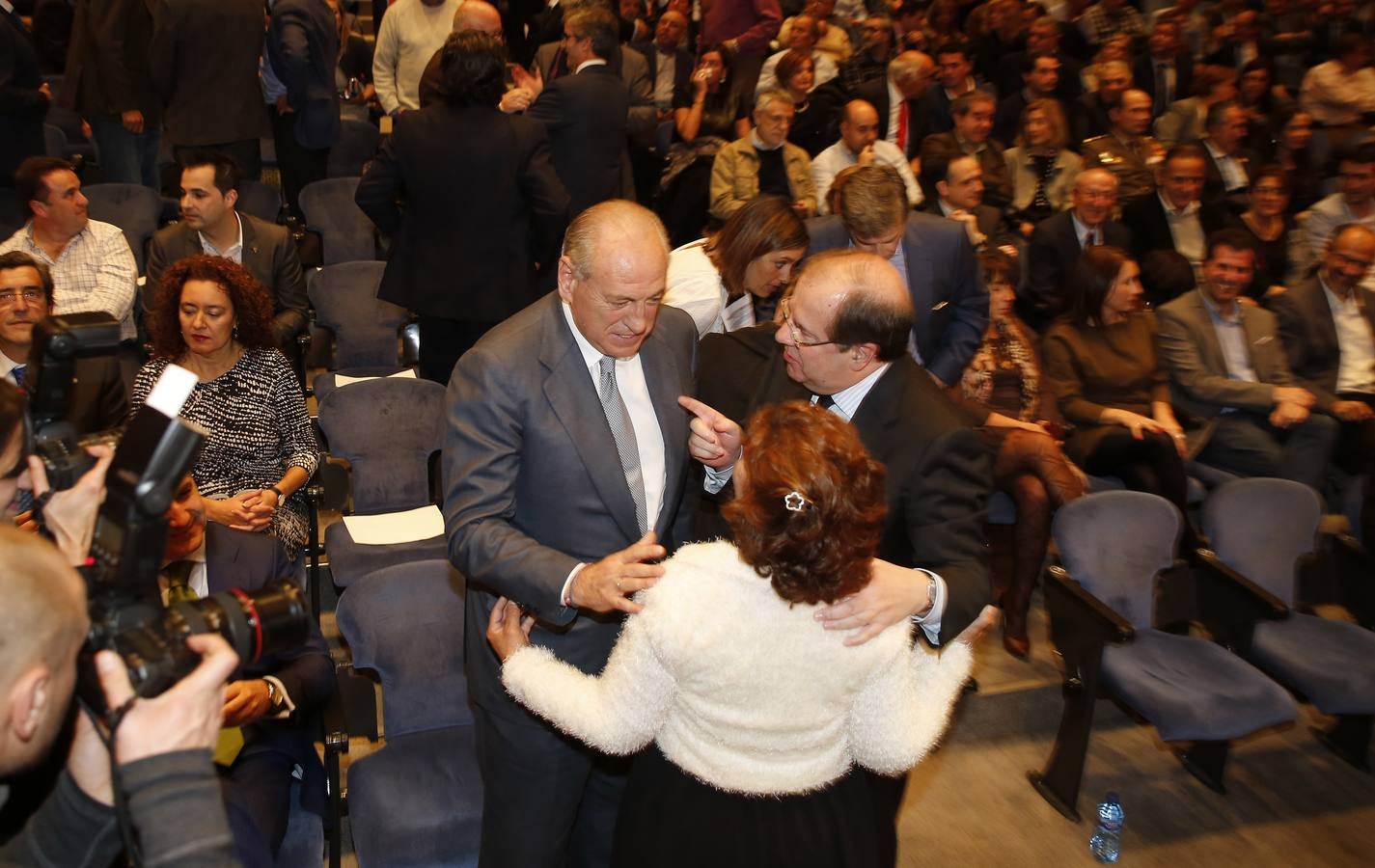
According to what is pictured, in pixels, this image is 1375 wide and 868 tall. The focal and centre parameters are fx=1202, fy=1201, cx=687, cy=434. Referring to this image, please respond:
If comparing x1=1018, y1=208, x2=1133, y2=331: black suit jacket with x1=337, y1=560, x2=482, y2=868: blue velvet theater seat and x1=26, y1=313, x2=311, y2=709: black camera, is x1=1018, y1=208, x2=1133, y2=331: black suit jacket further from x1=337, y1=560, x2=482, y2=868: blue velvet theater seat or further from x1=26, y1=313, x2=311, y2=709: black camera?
x1=26, y1=313, x2=311, y2=709: black camera

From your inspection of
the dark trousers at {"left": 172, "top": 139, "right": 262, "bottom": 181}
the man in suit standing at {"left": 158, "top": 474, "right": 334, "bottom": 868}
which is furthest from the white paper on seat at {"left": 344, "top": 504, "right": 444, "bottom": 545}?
the dark trousers at {"left": 172, "top": 139, "right": 262, "bottom": 181}

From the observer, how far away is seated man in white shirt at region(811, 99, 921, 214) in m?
5.92

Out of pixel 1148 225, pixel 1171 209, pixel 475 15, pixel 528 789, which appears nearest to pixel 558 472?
pixel 528 789

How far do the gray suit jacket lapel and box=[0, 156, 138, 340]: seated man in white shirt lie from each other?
115 inches

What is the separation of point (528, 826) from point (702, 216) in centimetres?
450

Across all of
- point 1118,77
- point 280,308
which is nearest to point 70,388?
point 280,308

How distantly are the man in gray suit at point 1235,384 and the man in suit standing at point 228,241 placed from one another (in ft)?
12.0

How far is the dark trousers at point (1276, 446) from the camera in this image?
495cm

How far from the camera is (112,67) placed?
604cm

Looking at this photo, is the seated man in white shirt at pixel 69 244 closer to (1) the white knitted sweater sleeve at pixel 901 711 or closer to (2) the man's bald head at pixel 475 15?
(2) the man's bald head at pixel 475 15

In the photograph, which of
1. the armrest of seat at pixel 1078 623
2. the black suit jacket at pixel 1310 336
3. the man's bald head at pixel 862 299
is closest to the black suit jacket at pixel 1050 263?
the black suit jacket at pixel 1310 336

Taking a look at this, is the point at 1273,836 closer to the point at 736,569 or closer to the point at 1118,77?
the point at 736,569

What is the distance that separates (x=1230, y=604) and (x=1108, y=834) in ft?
3.25

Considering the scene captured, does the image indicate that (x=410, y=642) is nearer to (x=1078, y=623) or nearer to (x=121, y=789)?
(x=121, y=789)
